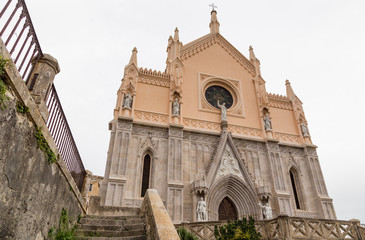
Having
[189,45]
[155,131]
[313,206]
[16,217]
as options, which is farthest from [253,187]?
[16,217]

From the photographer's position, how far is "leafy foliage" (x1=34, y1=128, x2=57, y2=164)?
162 inches

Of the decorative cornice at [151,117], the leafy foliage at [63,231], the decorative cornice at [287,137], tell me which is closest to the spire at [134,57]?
the decorative cornice at [151,117]

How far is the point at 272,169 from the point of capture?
16.3 meters

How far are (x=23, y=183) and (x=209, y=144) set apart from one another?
13.2 meters

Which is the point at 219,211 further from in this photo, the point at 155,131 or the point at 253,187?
the point at 155,131

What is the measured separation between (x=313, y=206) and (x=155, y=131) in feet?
35.7

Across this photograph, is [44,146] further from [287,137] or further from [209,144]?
[287,137]

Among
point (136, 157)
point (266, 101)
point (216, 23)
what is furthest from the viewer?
point (216, 23)

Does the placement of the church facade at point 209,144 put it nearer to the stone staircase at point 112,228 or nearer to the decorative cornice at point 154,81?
the decorative cornice at point 154,81

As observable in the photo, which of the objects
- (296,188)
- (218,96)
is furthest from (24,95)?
(296,188)

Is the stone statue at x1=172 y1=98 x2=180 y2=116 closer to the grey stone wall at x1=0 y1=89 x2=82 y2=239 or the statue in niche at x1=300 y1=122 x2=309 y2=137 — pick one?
the statue in niche at x1=300 y1=122 x2=309 y2=137

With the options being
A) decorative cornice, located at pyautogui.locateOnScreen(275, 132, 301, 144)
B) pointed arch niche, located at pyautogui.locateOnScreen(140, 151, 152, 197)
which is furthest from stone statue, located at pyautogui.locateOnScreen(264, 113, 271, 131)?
pointed arch niche, located at pyautogui.locateOnScreen(140, 151, 152, 197)

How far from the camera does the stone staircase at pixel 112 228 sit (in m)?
5.62

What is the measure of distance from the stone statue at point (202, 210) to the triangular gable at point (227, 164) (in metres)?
1.48
